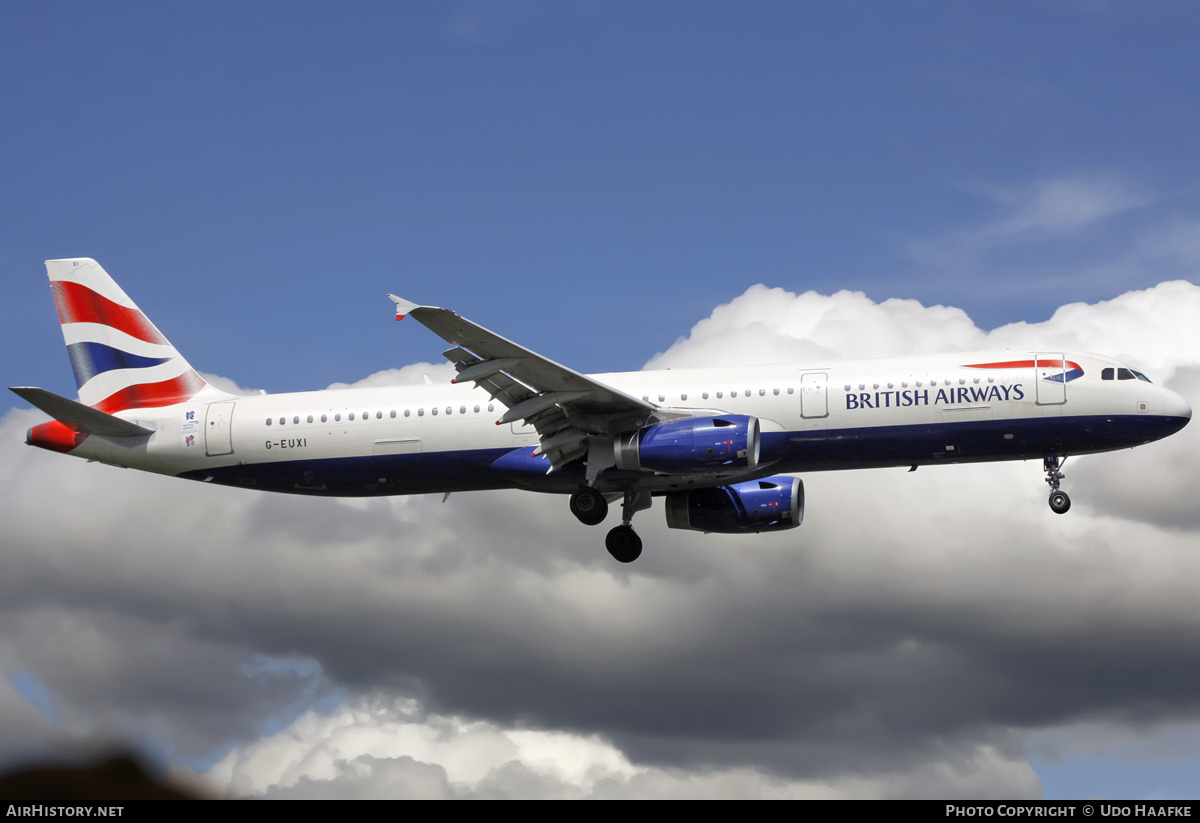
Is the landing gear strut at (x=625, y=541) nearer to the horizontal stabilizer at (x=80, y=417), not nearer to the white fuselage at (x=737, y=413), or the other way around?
the white fuselage at (x=737, y=413)

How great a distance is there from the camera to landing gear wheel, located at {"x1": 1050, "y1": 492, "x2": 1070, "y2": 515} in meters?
34.2

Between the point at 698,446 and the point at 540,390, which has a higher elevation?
the point at 540,390

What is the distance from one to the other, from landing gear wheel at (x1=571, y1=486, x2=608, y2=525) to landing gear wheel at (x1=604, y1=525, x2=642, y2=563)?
178cm

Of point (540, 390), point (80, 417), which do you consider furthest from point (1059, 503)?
point (80, 417)

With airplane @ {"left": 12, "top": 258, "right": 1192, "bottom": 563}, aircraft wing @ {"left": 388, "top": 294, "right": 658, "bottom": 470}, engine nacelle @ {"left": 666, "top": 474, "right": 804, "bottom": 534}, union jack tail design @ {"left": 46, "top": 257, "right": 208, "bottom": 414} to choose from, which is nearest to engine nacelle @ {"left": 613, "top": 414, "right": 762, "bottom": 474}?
airplane @ {"left": 12, "top": 258, "right": 1192, "bottom": 563}

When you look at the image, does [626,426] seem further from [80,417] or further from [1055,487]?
[80,417]

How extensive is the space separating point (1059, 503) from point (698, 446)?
1037 centimetres

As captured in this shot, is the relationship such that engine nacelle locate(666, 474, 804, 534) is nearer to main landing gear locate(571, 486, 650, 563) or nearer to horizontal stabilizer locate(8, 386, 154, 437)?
main landing gear locate(571, 486, 650, 563)

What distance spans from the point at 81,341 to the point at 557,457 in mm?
17754

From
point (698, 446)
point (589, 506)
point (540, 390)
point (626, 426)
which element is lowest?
point (589, 506)

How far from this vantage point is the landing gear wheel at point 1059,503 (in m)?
34.2

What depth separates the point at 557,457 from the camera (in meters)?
35.2

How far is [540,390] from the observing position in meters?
33.3
